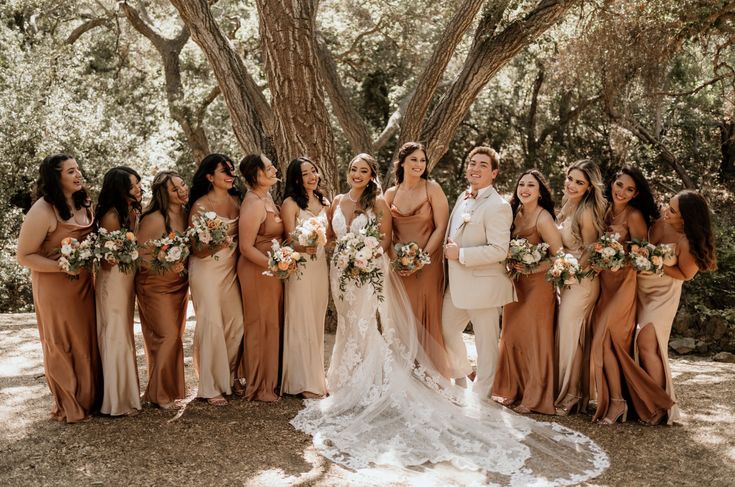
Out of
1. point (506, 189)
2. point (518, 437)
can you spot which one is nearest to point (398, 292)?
point (518, 437)

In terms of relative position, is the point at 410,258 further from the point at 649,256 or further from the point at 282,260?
the point at 649,256

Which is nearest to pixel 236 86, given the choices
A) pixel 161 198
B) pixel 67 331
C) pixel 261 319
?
pixel 161 198

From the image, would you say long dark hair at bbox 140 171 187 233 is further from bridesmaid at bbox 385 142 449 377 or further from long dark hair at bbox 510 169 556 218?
long dark hair at bbox 510 169 556 218

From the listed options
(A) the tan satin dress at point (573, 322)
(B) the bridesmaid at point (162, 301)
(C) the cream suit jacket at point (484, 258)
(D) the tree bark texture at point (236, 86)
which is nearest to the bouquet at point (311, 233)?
(B) the bridesmaid at point (162, 301)

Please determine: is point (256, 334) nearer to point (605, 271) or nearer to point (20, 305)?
point (605, 271)

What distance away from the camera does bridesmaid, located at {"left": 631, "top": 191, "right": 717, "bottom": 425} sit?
539 cm

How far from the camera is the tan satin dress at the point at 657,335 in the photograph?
551cm

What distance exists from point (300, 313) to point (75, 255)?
6.44ft

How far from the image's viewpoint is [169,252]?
5.35m

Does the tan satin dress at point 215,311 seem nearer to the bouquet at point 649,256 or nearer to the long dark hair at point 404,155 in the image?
the long dark hair at point 404,155

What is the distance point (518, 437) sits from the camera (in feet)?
16.2

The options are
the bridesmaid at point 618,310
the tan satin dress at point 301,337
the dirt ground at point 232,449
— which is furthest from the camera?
the tan satin dress at point 301,337

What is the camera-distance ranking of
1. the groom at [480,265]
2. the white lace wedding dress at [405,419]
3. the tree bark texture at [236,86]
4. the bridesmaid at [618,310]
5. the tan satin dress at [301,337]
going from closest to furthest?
1. the white lace wedding dress at [405,419]
2. the bridesmaid at [618,310]
3. the groom at [480,265]
4. the tan satin dress at [301,337]
5. the tree bark texture at [236,86]

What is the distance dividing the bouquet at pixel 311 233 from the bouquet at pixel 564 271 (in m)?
1.92
